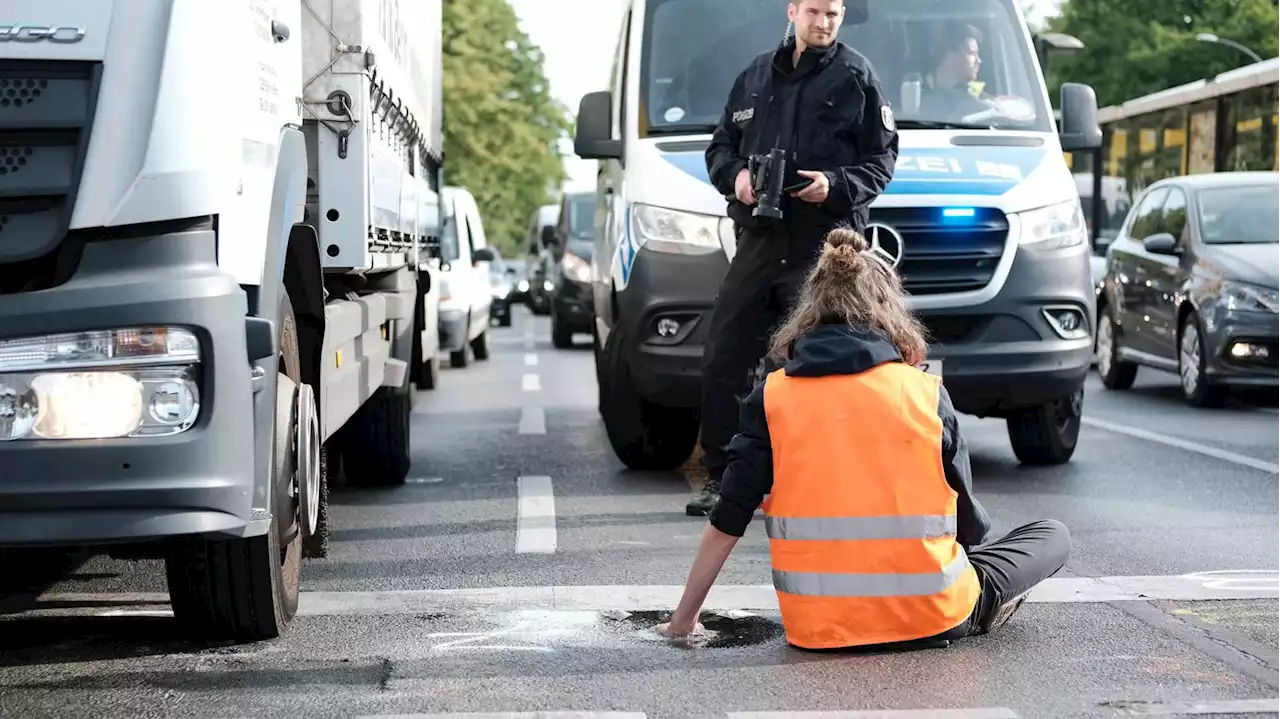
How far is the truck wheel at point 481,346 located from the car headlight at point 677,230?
1400 centimetres

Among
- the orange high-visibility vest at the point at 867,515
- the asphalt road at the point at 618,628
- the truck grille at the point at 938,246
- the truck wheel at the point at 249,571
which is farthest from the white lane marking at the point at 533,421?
the orange high-visibility vest at the point at 867,515

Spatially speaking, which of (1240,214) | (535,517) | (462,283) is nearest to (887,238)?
(535,517)

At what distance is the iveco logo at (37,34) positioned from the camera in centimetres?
479

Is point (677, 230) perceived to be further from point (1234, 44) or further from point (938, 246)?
point (1234, 44)

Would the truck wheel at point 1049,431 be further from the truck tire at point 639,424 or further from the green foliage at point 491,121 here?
the green foliage at point 491,121

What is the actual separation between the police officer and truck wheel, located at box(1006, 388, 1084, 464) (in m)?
2.83

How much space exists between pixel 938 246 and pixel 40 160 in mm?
5418

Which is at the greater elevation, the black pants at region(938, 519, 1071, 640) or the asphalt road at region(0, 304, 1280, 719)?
the black pants at region(938, 519, 1071, 640)

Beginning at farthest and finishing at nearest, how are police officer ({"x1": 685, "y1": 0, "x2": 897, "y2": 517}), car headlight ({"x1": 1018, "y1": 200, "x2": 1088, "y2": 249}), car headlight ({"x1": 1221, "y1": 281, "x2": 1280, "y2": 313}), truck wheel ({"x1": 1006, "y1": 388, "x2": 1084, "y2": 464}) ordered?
car headlight ({"x1": 1221, "y1": 281, "x2": 1280, "y2": 313}) → truck wheel ({"x1": 1006, "y1": 388, "x2": 1084, "y2": 464}) → car headlight ({"x1": 1018, "y1": 200, "x2": 1088, "y2": 249}) → police officer ({"x1": 685, "y1": 0, "x2": 897, "y2": 517})

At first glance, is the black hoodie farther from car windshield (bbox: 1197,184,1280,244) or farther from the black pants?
car windshield (bbox: 1197,184,1280,244)

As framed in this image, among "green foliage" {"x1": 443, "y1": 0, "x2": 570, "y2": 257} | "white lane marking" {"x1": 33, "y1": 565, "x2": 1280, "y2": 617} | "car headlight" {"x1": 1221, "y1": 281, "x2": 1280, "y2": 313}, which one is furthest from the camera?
"green foliage" {"x1": 443, "y1": 0, "x2": 570, "y2": 257}

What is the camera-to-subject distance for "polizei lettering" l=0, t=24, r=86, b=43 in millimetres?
4793

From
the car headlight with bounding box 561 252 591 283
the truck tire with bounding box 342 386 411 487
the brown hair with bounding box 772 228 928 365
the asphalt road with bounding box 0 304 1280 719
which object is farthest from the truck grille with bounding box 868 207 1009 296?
the car headlight with bounding box 561 252 591 283

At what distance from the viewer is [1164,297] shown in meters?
15.9
